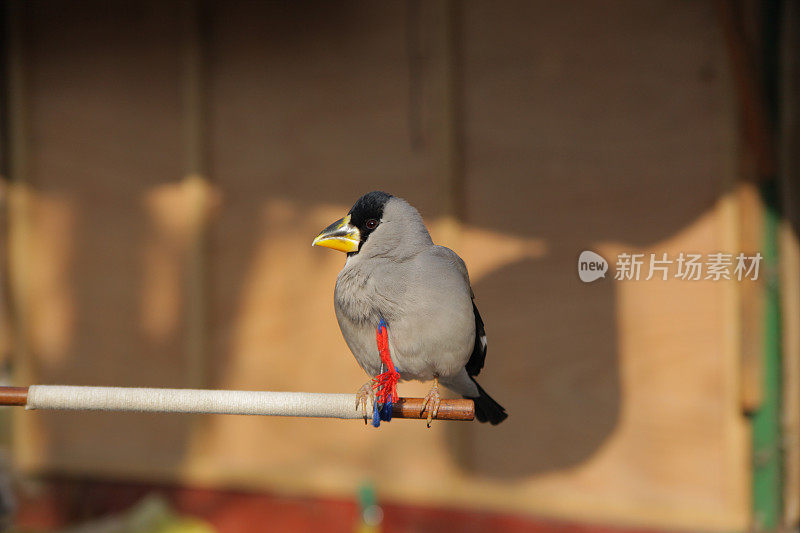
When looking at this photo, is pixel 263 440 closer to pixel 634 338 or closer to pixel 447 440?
pixel 447 440

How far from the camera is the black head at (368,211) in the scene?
0.71 m

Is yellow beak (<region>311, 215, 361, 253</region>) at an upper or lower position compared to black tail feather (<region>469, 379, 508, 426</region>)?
upper

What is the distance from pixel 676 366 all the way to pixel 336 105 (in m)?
2.00

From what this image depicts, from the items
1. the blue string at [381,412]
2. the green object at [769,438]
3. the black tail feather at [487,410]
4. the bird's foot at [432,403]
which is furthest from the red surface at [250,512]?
the blue string at [381,412]

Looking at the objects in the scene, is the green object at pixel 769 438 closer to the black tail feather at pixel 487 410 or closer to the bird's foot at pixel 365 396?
the black tail feather at pixel 487 410

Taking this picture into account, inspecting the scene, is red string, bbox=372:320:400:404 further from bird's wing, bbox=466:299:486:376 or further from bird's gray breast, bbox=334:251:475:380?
bird's wing, bbox=466:299:486:376

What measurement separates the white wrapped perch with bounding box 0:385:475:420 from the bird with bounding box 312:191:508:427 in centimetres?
2

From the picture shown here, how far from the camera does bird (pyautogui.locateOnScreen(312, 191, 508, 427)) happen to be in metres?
0.75

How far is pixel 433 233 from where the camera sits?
306 cm

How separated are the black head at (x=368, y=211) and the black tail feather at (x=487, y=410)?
350 mm

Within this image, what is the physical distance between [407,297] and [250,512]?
329 cm

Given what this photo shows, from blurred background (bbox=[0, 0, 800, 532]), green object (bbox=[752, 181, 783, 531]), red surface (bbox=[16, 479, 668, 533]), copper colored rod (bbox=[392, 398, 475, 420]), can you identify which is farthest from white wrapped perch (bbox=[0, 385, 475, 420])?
red surface (bbox=[16, 479, 668, 533])

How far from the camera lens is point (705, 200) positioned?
2742mm

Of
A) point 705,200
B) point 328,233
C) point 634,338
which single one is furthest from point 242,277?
point 328,233
